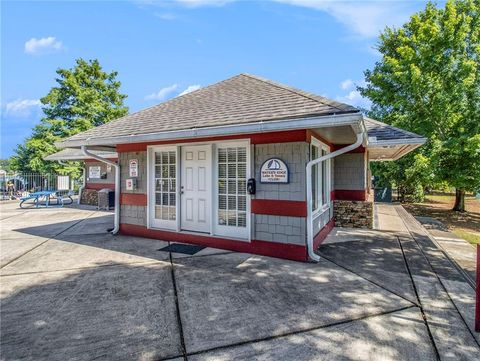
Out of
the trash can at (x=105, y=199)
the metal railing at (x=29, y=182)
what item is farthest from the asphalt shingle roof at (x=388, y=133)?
the metal railing at (x=29, y=182)

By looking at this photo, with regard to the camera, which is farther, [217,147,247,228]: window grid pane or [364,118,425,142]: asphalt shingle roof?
[364,118,425,142]: asphalt shingle roof

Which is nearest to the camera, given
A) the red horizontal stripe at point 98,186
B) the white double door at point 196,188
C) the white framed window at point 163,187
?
the white double door at point 196,188

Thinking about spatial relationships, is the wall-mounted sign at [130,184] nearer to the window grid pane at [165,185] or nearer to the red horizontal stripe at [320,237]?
the window grid pane at [165,185]

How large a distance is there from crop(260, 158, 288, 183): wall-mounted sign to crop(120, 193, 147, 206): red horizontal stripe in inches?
129

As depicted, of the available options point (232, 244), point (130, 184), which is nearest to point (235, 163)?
point (232, 244)

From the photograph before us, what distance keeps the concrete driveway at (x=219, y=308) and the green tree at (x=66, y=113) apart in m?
18.4

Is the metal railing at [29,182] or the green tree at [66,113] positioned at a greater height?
the green tree at [66,113]

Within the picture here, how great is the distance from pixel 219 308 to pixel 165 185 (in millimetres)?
4007

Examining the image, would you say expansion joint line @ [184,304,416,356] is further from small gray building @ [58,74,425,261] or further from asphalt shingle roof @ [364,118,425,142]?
asphalt shingle roof @ [364,118,425,142]

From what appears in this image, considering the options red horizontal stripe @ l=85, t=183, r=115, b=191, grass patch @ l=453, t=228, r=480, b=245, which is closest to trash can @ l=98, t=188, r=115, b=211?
red horizontal stripe @ l=85, t=183, r=115, b=191

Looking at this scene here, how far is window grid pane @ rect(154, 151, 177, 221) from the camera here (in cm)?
648

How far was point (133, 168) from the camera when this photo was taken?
6969 mm

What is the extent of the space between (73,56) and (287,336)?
25.6m

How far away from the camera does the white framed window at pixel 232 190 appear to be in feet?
18.3
